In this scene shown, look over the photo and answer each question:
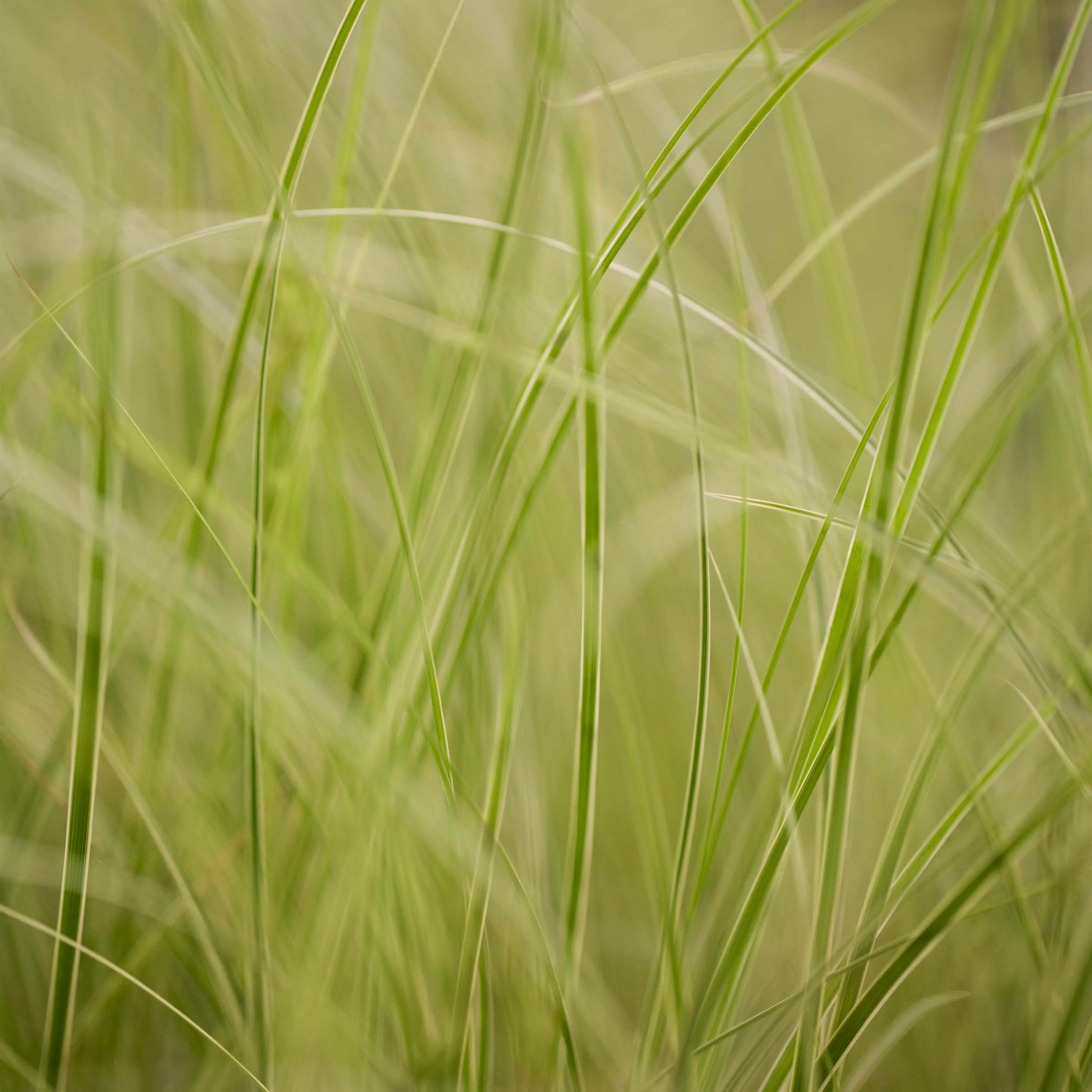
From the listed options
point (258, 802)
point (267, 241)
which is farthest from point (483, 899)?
point (267, 241)

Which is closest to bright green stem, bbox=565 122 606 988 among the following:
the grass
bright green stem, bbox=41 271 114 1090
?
the grass

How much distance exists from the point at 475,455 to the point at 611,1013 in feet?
0.81

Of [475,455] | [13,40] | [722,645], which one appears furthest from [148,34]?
[722,645]

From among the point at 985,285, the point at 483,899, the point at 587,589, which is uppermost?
the point at 985,285

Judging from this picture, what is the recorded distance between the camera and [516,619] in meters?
0.35

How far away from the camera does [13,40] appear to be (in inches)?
22.7

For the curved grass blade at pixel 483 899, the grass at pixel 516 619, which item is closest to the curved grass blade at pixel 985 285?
the grass at pixel 516 619

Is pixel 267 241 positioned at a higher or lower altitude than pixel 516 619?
higher

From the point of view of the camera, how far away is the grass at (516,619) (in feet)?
0.88

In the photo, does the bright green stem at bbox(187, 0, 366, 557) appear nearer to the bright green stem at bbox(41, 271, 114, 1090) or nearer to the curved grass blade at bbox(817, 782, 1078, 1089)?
the bright green stem at bbox(41, 271, 114, 1090)

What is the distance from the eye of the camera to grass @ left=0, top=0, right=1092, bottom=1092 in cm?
27

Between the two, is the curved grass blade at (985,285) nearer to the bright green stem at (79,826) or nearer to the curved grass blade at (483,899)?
the curved grass blade at (483,899)

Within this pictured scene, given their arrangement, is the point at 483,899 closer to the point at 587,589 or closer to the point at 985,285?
the point at 587,589

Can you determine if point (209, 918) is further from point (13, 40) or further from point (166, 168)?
point (13, 40)
